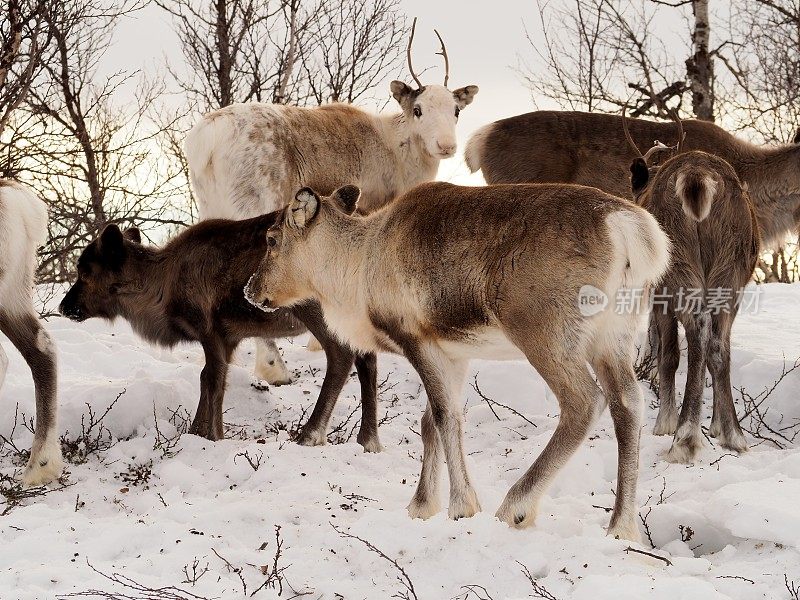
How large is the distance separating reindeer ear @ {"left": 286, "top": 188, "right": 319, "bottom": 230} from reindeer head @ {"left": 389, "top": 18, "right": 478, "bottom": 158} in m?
3.93

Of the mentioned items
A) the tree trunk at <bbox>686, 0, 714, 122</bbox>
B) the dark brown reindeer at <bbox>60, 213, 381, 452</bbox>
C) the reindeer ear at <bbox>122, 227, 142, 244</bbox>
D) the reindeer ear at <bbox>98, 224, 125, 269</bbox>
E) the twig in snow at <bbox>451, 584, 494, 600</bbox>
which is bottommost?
the twig in snow at <bbox>451, 584, 494, 600</bbox>

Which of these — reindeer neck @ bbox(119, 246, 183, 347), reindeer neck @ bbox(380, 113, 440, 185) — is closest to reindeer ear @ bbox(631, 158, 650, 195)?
reindeer neck @ bbox(380, 113, 440, 185)

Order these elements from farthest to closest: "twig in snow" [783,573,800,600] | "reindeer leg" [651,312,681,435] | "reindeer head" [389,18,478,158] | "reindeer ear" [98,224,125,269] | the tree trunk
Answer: the tree trunk
"reindeer head" [389,18,478,158]
"reindeer ear" [98,224,125,269]
"reindeer leg" [651,312,681,435]
"twig in snow" [783,573,800,600]

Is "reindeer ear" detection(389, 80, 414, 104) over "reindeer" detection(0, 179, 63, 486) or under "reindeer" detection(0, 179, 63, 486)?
over

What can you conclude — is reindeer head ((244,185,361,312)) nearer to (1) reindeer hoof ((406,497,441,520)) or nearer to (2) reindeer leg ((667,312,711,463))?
(1) reindeer hoof ((406,497,441,520))

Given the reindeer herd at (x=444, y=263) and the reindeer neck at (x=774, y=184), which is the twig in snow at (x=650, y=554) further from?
the reindeer neck at (x=774, y=184)

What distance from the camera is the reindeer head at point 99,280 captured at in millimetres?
7500

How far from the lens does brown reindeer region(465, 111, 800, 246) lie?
9.30m

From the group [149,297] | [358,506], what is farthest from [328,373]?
[358,506]

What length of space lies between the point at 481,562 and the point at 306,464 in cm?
200

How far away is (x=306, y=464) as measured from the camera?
6.09m

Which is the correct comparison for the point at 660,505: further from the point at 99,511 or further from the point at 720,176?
the point at 99,511

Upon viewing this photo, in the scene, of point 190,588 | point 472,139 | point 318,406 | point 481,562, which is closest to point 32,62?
point 318,406

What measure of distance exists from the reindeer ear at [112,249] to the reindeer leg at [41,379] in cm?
112
